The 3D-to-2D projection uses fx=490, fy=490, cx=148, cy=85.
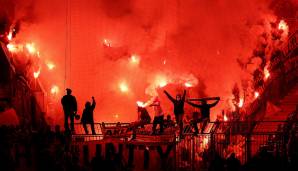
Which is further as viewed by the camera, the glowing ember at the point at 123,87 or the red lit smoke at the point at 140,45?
the glowing ember at the point at 123,87

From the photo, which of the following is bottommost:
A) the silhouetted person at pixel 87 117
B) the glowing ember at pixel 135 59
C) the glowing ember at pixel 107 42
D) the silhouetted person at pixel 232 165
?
the silhouetted person at pixel 232 165

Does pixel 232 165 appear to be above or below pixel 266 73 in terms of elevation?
below

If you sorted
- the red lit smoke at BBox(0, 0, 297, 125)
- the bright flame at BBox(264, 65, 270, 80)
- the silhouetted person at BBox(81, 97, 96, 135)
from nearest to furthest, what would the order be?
the silhouetted person at BBox(81, 97, 96, 135), the bright flame at BBox(264, 65, 270, 80), the red lit smoke at BBox(0, 0, 297, 125)

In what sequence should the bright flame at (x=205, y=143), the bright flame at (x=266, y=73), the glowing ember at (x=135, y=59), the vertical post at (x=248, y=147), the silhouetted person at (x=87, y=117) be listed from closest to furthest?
1. the vertical post at (x=248, y=147)
2. the bright flame at (x=205, y=143)
3. the silhouetted person at (x=87, y=117)
4. the bright flame at (x=266, y=73)
5. the glowing ember at (x=135, y=59)

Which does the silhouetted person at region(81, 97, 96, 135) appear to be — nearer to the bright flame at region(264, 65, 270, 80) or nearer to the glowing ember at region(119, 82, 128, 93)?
the bright flame at region(264, 65, 270, 80)

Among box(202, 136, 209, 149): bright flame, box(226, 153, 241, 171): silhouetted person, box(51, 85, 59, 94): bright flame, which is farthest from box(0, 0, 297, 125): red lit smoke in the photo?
box(226, 153, 241, 171): silhouetted person

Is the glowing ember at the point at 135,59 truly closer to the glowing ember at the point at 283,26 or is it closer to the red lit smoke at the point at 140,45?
the red lit smoke at the point at 140,45

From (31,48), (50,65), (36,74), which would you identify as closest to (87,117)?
(36,74)

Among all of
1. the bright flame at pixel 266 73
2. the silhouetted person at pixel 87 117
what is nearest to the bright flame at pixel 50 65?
the bright flame at pixel 266 73

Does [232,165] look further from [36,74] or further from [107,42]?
[107,42]

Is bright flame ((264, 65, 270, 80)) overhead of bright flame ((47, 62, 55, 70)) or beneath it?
beneath

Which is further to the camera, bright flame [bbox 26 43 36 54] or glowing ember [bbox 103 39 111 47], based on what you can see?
glowing ember [bbox 103 39 111 47]

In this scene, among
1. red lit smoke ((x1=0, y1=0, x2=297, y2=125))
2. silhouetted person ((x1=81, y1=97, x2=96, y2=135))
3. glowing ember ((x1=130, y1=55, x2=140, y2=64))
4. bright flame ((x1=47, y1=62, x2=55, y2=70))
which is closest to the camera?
silhouetted person ((x1=81, y1=97, x2=96, y2=135))

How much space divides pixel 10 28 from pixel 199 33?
38.0 feet
